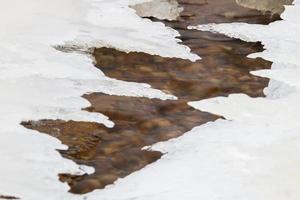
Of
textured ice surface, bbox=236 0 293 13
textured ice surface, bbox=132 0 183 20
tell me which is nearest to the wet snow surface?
textured ice surface, bbox=132 0 183 20

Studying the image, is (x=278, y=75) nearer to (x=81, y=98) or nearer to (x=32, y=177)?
(x=81, y=98)

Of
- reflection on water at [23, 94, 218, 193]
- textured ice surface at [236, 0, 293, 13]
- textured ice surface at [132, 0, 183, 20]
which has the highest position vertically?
textured ice surface at [236, 0, 293, 13]

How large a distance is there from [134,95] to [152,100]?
156 millimetres

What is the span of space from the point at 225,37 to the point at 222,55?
0.50 metres

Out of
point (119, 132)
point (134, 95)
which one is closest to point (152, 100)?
point (134, 95)

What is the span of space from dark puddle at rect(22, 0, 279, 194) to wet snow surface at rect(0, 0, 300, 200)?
3.6 inches

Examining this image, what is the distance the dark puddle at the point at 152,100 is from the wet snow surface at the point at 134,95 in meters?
0.09

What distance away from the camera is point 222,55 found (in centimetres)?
579

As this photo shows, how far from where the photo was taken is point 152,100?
4797 mm

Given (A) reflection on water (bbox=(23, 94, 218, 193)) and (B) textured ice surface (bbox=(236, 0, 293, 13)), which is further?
(B) textured ice surface (bbox=(236, 0, 293, 13))

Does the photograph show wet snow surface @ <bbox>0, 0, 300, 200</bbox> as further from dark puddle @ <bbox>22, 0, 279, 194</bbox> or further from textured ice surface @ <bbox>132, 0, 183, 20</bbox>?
textured ice surface @ <bbox>132, 0, 183, 20</bbox>

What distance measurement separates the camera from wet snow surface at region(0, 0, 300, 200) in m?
3.60

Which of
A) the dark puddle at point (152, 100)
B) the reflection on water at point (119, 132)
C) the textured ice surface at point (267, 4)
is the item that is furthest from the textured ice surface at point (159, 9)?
the reflection on water at point (119, 132)

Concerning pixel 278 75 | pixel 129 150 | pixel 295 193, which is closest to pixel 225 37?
pixel 278 75
